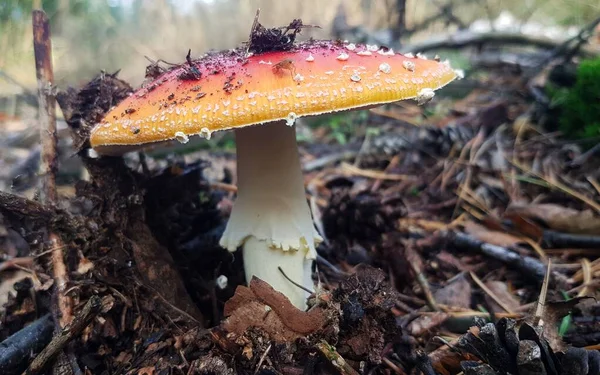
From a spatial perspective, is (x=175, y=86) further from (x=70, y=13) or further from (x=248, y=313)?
(x=70, y=13)

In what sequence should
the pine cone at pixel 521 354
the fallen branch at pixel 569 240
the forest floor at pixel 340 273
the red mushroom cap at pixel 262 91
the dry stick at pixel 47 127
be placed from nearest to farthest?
the pine cone at pixel 521 354 → the red mushroom cap at pixel 262 91 → the forest floor at pixel 340 273 → the dry stick at pixel 47 127 → the fallen branch at pixel 569 240

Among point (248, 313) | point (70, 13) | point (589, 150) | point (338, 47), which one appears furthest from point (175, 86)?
point (70, 13)

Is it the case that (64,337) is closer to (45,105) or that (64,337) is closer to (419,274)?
(45,105)

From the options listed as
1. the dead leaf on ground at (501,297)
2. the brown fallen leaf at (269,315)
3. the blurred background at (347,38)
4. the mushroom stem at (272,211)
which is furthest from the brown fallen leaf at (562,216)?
the brown fallen leaf at (269,315)

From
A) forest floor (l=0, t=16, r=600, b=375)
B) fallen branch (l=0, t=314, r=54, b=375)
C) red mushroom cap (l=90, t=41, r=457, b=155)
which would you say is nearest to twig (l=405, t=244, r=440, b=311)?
forest floor (l=0, t=16, r=600, b=375)

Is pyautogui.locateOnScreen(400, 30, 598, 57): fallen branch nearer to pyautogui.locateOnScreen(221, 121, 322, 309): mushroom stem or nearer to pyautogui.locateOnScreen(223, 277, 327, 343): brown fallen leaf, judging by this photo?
pyautogui.locateOnScreen(221, 121, 322, 309): mushroom stem

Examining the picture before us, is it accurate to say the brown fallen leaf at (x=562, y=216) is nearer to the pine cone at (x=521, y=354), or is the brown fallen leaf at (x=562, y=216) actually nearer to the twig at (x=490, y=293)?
the twig at (x=490, y=293)
